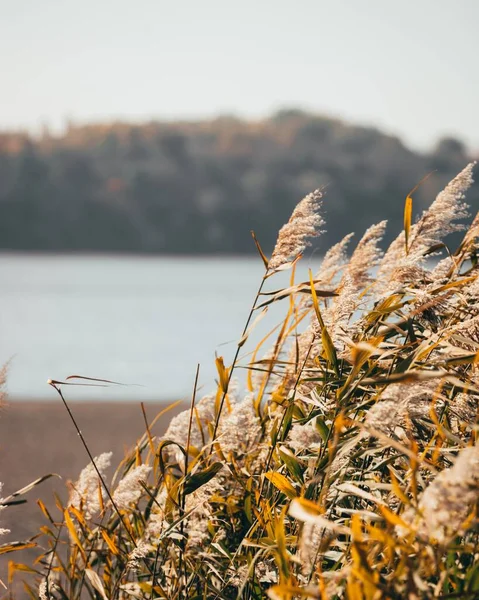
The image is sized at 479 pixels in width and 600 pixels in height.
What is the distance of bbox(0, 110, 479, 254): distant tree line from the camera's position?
66750 mm

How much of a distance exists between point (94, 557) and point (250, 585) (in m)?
0.82

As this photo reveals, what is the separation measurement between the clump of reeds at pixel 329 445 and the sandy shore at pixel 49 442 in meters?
2.08

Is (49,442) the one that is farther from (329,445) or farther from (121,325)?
(121,325)

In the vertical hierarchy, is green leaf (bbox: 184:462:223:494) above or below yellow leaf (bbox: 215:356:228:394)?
below

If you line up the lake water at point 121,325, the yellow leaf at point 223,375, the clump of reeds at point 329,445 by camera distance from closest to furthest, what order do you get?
the clump of reeds at point 329,445 < the yellow leaf at point 223,375 < the lake water at point 121,325

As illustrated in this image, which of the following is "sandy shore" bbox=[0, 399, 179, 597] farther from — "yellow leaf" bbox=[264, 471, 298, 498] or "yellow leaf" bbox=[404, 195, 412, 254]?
"yellow leaf" bbox=[404, 195, 412, 254]

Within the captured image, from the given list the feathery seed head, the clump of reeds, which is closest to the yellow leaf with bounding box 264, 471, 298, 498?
the clump of reeds

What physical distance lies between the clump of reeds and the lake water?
291mm

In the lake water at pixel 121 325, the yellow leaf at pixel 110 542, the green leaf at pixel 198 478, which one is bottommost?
the lake water at pixel 121 325

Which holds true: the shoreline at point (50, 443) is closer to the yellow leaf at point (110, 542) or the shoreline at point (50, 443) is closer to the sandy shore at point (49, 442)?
the sandy shore at point (49, 442)

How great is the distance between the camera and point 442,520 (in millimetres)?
1139

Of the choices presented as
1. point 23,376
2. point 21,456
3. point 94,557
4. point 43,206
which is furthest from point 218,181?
point 94,557

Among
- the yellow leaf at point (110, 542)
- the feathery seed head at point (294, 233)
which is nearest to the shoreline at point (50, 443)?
the yellow leaf at point (110, 542)

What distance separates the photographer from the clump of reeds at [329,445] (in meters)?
1.61
